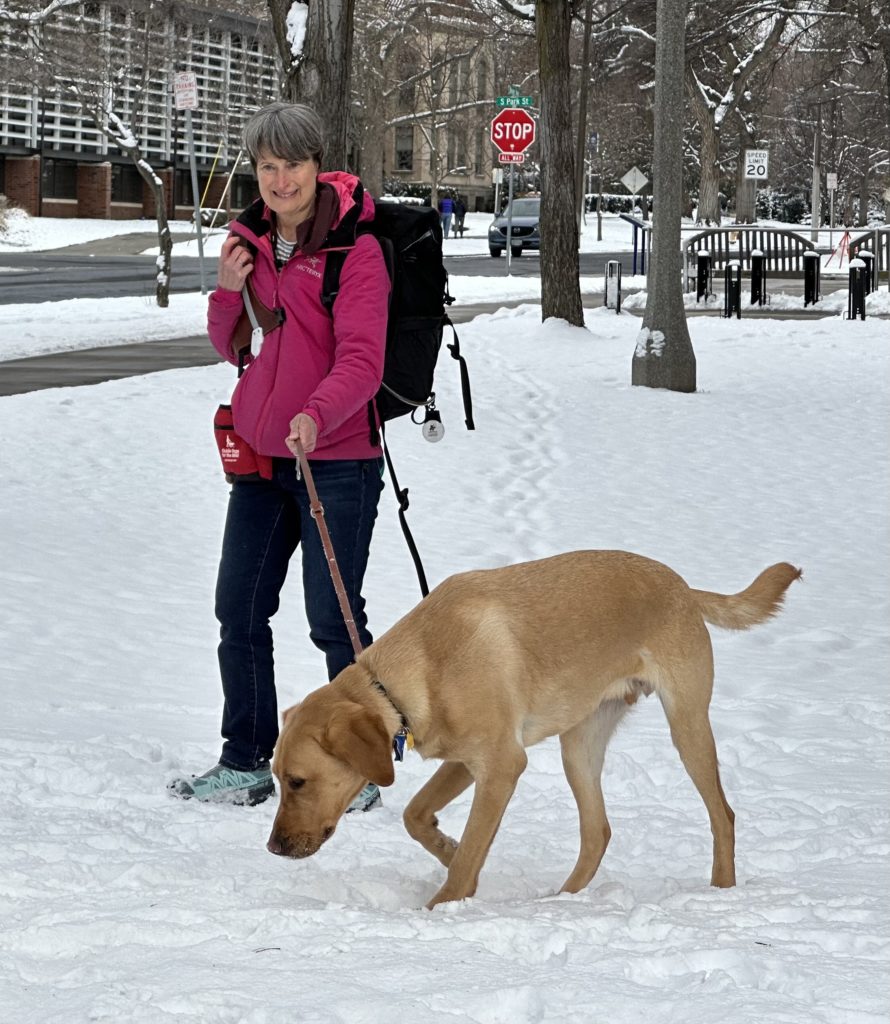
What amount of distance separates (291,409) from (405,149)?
86854 millimetres

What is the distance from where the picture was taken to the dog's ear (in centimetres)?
374

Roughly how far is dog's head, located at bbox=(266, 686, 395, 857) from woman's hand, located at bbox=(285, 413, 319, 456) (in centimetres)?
82

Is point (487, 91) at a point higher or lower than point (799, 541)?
higher

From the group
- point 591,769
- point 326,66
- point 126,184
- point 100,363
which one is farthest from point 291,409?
point 126,184

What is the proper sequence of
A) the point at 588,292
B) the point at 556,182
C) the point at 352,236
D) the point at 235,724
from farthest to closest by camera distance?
the point at 588,292, the point at 556,182, the point at 235,724, the point at 352,236

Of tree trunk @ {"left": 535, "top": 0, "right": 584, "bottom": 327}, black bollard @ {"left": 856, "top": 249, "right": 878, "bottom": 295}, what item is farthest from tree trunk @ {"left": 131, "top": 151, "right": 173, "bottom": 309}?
black bollard @ {"left": 856, "top": 249, "right": 878, "bottom": 295}

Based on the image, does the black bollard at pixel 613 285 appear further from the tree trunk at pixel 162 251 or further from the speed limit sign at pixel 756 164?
the speed limit sign at pixel 756 164

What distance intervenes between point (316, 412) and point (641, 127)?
72715mm

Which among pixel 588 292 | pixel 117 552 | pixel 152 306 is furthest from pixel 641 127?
pixel 117 552

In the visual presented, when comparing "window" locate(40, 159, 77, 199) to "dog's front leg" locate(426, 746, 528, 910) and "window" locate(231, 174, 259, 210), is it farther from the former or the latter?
"dog's front leg" locate(426, 746, 528, 910)

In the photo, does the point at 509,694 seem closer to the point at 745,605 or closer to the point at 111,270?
the point at 745,605

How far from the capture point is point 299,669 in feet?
21.3

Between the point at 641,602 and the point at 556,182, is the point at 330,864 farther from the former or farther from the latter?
the point at 556,182

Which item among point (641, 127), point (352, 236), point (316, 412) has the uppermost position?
point (641, 127)
